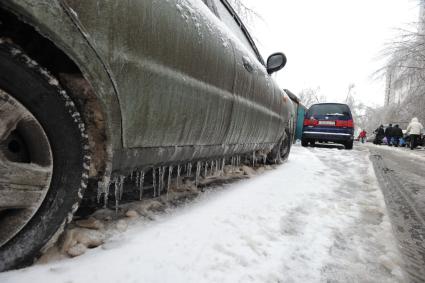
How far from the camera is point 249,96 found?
272cm

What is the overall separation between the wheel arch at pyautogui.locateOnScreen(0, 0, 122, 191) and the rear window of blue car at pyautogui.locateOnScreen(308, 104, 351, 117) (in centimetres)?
998

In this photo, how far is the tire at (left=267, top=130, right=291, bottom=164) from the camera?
4.73 m

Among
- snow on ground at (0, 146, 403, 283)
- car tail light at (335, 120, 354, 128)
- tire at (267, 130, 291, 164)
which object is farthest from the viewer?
car tail light at (335, 120, 354, 128)

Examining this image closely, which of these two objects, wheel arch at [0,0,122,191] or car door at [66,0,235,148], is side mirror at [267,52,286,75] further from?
wheel arch at [0,0,122,191]

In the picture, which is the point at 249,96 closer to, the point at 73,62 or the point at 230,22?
the point at 230,22

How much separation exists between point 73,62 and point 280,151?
14.3 feet

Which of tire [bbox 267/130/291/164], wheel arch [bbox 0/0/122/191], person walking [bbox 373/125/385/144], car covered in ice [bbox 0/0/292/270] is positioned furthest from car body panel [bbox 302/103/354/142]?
person walking [bbox 373/125/385/144]

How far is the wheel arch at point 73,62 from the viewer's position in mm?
941

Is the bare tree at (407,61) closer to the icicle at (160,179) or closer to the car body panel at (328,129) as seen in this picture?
the car body panel at (328,129)

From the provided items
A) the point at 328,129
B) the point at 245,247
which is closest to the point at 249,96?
the point at 245,247

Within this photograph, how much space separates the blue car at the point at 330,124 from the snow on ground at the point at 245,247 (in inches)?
309

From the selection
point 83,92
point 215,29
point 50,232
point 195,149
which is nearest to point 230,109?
point 195,149

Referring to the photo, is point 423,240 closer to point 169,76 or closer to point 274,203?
point 274,203

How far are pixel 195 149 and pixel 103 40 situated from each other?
3.60 feet
